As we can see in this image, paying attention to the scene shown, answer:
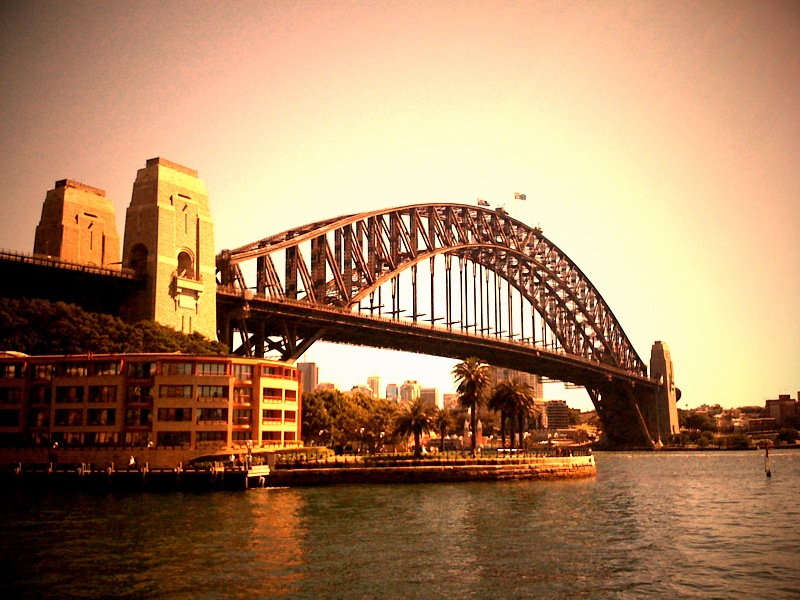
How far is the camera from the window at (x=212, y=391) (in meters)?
82.7

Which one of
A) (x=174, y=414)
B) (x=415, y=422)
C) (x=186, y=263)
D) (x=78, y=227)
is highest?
(x=78, y=227)

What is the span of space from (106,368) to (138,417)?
5462mm

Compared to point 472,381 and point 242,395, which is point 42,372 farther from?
point 472,381

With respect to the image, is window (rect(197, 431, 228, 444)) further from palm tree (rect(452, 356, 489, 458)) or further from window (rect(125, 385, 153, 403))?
palm tree (rect(452, 356, 489, 458))

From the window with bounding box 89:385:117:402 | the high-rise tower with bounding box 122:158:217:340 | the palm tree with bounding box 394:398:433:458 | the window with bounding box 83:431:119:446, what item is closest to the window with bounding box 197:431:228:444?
the window with bounding box 83:431:119:446

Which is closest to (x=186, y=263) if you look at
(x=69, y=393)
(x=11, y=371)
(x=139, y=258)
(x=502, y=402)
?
(x=139, y=258)

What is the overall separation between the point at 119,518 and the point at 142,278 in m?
42.3

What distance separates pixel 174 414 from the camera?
8181 cm

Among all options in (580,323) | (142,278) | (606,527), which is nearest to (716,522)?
(606,527)

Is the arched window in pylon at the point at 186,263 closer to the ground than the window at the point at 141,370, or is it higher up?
higher up

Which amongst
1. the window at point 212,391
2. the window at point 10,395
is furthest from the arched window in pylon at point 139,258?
the window at point 212,391

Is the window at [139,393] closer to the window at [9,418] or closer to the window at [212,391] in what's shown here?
the window at [212,391]

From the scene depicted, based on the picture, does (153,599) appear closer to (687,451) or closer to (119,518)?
(119,518)

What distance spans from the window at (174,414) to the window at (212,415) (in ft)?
3.11
